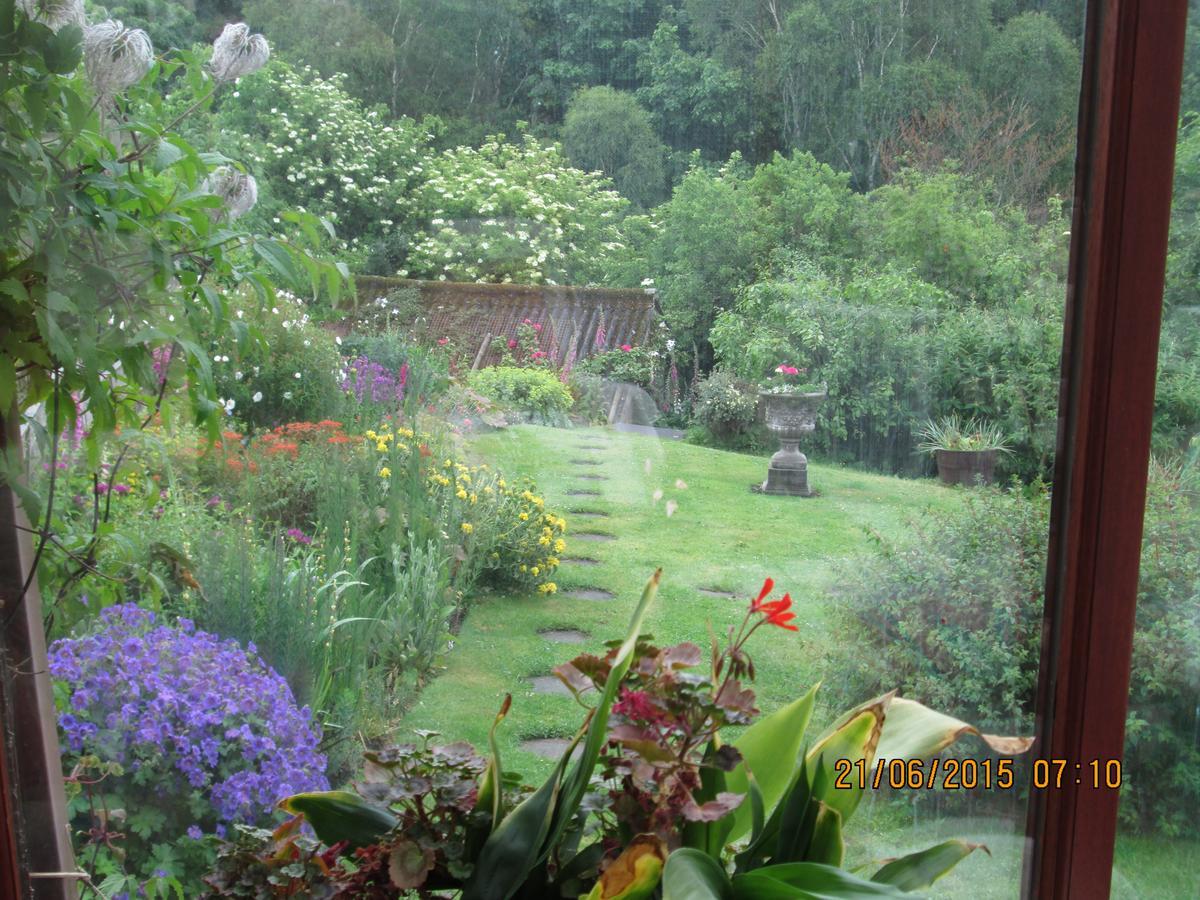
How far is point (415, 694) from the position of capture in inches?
64.6

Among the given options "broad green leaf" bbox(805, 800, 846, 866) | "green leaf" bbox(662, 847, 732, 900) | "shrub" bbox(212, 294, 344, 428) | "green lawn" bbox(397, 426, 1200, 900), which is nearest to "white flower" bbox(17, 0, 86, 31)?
"shrub" bbox(212, 294, 344, 428)

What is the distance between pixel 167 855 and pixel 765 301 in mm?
1296

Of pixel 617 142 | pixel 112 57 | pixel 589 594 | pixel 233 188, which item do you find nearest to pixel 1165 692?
pixel 589 594

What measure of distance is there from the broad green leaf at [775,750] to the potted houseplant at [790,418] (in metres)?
0.35

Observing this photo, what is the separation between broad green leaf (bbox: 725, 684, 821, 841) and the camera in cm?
139

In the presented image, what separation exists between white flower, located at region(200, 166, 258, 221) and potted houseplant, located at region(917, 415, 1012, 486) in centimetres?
108

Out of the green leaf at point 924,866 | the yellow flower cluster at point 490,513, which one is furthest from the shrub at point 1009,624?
the yellow flower cluster at point 490,513

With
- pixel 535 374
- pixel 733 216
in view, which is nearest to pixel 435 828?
pixel 535 374

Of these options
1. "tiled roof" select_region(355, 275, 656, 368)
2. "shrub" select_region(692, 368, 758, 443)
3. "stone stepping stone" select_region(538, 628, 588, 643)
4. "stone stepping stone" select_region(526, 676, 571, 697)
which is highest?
"tiled roof" select_region(355, 275, 656, 368)

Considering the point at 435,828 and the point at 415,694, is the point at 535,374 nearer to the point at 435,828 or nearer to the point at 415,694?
the point at 415,694

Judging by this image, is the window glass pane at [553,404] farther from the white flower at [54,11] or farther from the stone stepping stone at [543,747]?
the white flower at [54,11]

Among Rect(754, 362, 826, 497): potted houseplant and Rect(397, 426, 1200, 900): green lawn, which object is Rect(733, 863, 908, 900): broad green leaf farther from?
Rect(754, 362, 826, 497): potted houseplant

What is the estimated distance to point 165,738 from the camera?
1561 mm

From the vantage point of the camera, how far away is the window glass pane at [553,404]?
1.47 meters
